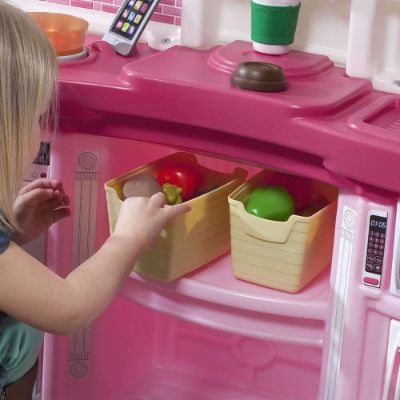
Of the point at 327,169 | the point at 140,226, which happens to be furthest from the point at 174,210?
the point at 327,169

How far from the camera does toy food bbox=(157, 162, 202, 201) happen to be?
3.83 feet

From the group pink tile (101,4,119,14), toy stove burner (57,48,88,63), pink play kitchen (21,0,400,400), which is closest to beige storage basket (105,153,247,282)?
pink play kitchen (21,0,400,400)

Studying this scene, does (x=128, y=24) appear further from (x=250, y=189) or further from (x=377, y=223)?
(x=377, y=223)

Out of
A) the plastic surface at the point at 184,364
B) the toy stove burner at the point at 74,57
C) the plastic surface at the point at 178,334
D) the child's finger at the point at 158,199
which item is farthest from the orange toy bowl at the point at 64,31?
the plastic surface at the point at 184,364

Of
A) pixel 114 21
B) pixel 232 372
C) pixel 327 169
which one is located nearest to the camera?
pixel 327 169

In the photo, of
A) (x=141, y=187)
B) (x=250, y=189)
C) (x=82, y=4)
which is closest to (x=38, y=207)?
(x=141, y=187)

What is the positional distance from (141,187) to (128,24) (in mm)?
240

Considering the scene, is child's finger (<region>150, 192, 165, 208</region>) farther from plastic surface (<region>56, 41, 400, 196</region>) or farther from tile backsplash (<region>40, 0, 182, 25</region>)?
tile backsplash (<region>40, 0, 182, 25</region>)

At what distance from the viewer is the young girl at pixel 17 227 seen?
3.08 feet

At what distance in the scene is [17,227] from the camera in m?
1.00

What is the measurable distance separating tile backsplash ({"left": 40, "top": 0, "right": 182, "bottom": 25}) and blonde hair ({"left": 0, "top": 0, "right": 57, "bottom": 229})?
36cm

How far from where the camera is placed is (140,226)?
1.04 metres

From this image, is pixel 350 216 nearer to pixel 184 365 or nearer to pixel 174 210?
pixel 174 210

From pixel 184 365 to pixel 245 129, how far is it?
56 cm
